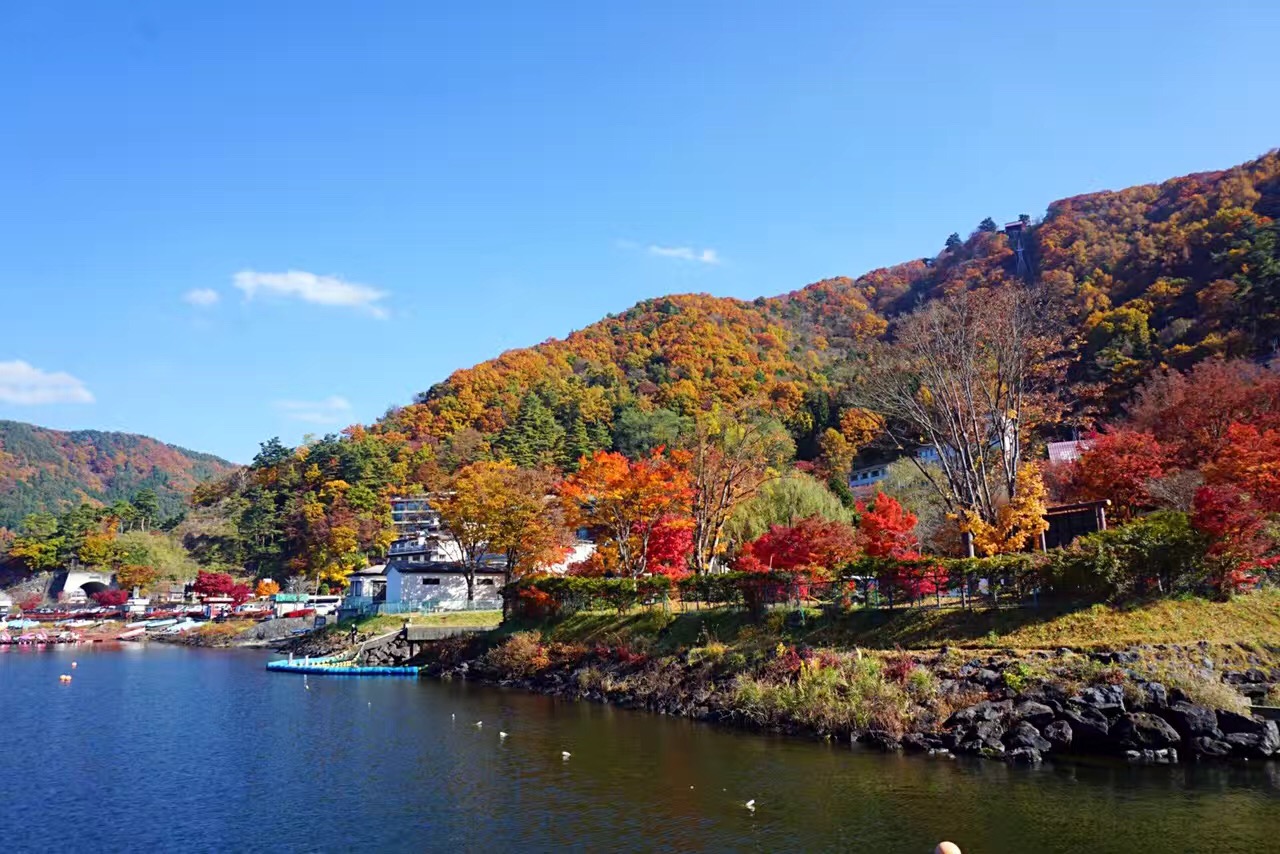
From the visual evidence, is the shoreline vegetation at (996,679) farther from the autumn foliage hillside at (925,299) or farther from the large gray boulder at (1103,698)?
the autumn foliage hillside at (925,299)

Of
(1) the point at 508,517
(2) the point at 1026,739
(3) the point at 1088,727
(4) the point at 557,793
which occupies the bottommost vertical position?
(4) the point at 557,793

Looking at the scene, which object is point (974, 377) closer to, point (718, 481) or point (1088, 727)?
point (1088, 727)

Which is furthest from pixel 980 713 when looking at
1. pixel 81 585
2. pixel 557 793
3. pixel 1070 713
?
pixel 81 585

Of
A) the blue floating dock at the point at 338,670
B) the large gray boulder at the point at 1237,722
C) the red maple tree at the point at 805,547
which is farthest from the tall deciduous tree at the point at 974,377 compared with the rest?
the blue floating dock at the point at 338,670

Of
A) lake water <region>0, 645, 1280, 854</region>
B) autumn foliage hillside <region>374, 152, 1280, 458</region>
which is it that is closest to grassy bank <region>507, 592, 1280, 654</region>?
lake water <region>0, 645, 1280, 854</region>

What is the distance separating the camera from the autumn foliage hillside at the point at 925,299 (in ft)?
241

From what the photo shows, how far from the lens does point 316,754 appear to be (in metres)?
29.2

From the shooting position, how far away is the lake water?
19.0 meters

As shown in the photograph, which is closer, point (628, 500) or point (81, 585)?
point (628, 500)

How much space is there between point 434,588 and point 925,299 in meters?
98.2

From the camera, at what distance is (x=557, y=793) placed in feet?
76.0

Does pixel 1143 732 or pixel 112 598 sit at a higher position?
pixel 1143 732

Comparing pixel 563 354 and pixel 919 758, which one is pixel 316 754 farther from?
pixel 563 354

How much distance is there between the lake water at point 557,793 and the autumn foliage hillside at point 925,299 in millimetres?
34761
